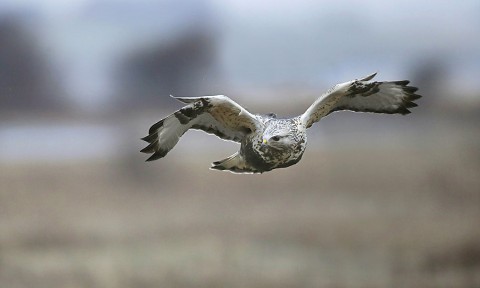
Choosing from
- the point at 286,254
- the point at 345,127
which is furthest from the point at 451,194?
the point at 286,254

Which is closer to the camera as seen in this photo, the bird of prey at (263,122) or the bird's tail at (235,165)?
the bird of prey at (263,122)

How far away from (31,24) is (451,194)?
186 centimetres

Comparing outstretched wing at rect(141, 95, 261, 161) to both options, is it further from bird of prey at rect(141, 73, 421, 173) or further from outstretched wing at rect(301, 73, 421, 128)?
outstretched wing at rect(301, 73, 421, 128)

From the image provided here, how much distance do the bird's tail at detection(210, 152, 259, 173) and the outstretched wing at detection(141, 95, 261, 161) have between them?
0.06 m

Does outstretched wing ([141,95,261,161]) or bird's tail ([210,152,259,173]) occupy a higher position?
outstretched wing ([141,95,261,161])

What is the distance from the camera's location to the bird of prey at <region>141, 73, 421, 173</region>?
5.21 ft

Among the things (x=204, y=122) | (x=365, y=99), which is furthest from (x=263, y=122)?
(x=365, y=99)

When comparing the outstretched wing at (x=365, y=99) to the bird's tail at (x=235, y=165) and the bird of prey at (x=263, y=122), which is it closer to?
the bird of prey at (x=263, y=122)

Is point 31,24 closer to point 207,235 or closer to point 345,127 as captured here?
point 207,235

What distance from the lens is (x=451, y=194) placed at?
2.57 meters

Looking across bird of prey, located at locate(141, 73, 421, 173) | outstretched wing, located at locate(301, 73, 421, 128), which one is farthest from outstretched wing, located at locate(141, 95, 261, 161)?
outstretched wing, located at locate(301, 73, 421, 128)

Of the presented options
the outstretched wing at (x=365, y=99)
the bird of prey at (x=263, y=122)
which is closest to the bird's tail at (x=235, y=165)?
the bird of prey at (x=263, y=122)

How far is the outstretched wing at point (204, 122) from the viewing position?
1.57 m

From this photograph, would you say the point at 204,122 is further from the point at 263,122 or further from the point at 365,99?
the point at 365,99
